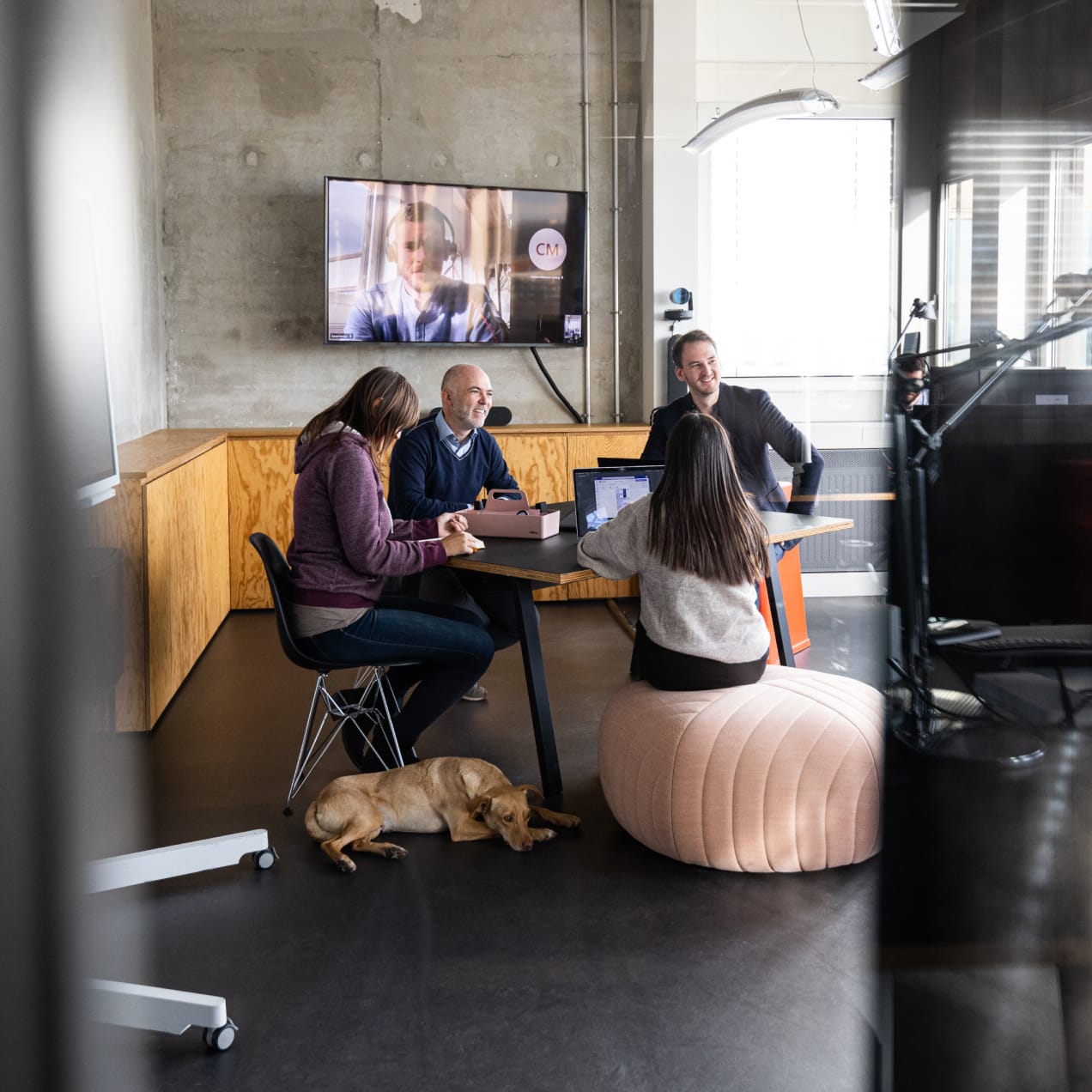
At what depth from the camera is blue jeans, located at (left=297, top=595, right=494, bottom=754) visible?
10.6 ft

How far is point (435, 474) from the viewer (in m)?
4.27

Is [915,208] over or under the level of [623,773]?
over

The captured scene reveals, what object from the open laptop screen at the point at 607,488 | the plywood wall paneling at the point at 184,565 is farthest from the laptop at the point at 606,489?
the plywood wall paneling at the point at 184,565

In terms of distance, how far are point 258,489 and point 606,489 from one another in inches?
113

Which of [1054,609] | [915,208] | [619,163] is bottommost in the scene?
[1054,609]

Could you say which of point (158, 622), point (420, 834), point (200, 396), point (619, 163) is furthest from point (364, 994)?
point (619, 163)

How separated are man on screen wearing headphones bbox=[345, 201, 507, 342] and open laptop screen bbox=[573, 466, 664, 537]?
285cm

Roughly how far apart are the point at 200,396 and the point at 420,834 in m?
4.03

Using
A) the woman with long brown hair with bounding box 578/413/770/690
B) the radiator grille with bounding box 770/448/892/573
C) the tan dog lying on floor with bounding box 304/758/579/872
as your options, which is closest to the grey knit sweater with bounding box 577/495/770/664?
the woman with long brown hair with bounding box 578/413/770/690

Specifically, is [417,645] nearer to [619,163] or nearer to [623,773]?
[623,773]

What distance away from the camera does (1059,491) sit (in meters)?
0.36

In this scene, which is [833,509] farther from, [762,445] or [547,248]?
[547,248]

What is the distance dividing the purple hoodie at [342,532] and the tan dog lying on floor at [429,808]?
0.52 meters

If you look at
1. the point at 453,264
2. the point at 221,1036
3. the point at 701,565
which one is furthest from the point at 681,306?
the point at 221,1036
